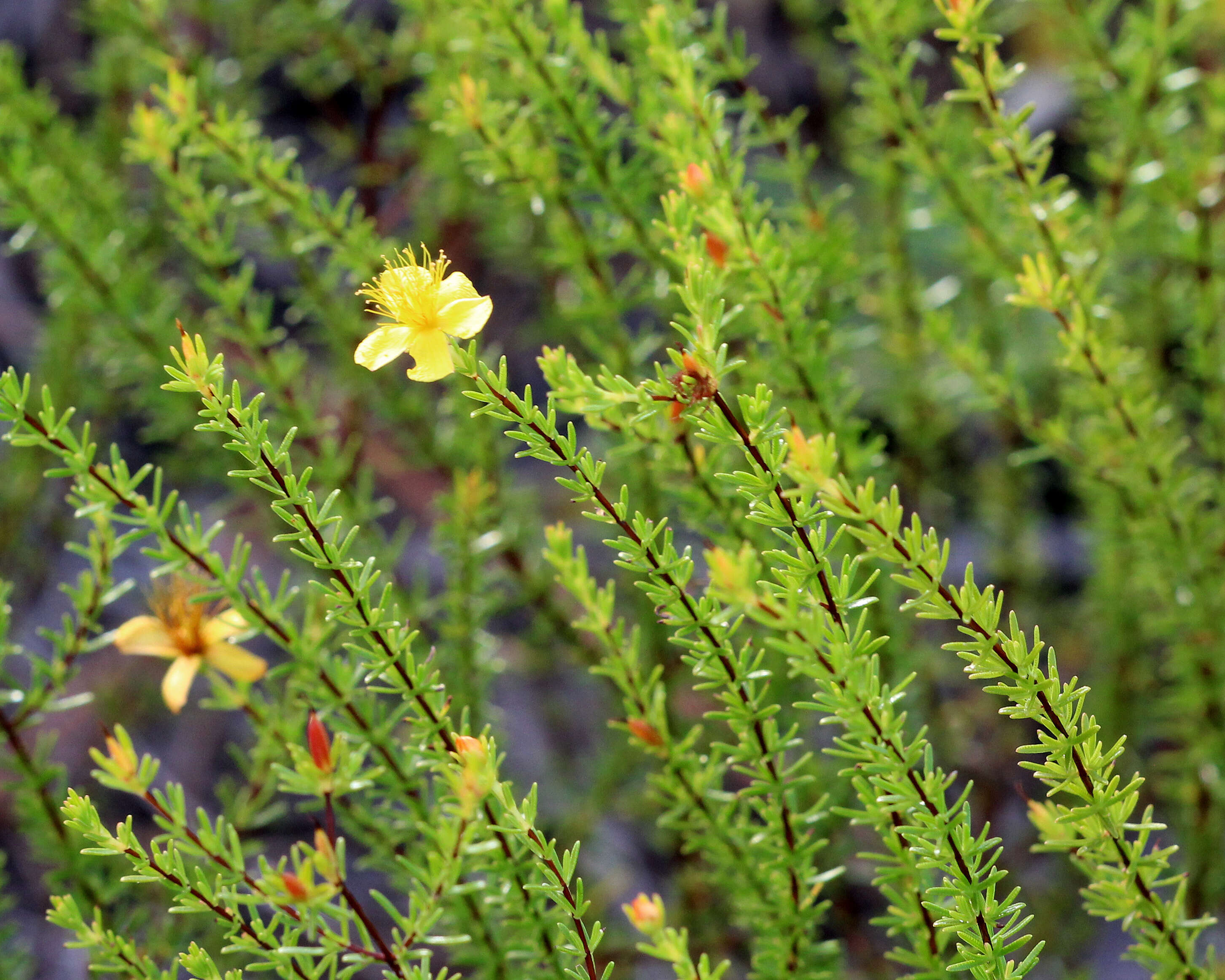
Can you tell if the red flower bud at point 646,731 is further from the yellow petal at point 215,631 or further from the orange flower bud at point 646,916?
the yellow petal at point 215,631

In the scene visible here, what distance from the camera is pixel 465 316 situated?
1.90ft

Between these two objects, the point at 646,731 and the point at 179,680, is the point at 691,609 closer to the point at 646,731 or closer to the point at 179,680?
the point at 646,731

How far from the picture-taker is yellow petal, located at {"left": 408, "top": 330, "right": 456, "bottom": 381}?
22.2 inches

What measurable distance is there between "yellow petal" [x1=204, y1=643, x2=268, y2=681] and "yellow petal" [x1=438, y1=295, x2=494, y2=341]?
0.97 feet

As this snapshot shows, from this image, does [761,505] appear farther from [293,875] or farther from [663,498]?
[663,498]

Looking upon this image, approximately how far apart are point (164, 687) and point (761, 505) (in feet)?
1.44

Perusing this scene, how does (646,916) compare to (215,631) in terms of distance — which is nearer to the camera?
(646,916)

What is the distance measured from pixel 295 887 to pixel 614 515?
0.26 meters

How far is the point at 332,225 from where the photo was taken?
2.85ft

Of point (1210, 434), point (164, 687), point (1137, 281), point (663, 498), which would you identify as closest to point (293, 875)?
point (164, 687)

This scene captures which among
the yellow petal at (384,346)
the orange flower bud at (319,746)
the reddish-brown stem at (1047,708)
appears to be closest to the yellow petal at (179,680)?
the orange flower bud at (319,746)

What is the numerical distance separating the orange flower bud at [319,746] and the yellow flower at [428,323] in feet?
0.69

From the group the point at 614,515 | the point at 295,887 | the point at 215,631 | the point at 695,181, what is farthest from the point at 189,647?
the point at 695,181

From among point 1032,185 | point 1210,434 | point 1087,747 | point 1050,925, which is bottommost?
point 1050,925
